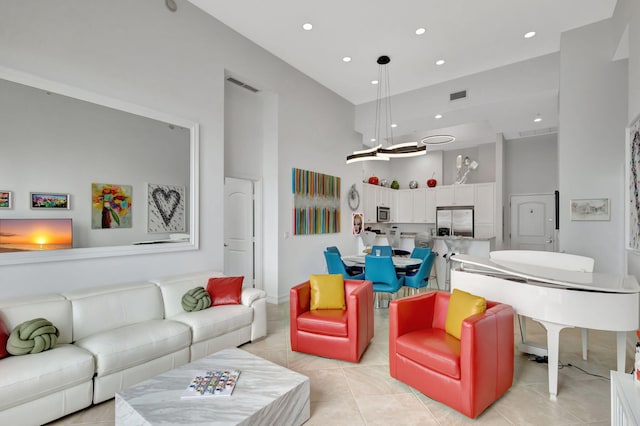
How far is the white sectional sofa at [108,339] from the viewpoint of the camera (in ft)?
6.62

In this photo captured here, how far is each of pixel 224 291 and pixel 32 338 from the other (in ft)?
5.23

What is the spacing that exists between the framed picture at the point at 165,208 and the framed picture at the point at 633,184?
4.75 metres

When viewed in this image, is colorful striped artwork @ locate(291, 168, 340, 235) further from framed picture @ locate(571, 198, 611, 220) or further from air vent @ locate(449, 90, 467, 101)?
framed picture @ locate(571, 198, 611, 220)

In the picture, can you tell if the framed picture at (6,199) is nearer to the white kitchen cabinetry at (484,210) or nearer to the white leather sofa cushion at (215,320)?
the white leather sofa cushion at (215,320)

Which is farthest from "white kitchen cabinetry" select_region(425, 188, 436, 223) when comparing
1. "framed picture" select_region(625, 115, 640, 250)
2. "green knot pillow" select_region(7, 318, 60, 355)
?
"green knot pillow" select_region(7, 318, 60, 355)

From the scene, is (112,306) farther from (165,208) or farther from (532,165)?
(532,165)

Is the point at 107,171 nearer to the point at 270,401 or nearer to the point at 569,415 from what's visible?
the point at 270,401

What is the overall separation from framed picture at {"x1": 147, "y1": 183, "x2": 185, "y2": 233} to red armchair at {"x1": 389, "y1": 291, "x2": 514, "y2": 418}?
2.63 m

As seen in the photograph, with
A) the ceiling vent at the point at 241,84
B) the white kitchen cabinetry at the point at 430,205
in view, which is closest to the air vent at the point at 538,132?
the white kitchen cabinetry at the point at 430,205

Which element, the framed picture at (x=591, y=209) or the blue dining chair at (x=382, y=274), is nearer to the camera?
the framed picture at (x=591, y=209)

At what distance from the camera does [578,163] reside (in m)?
4.31

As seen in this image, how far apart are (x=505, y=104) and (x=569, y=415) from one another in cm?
476

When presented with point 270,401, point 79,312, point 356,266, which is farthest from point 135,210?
point 356,266

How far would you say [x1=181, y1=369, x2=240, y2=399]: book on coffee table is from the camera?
1.92m
